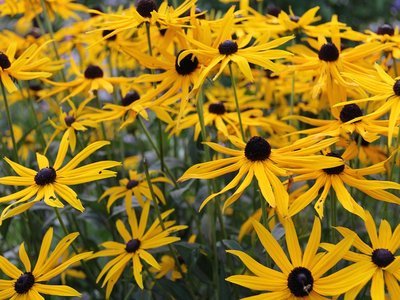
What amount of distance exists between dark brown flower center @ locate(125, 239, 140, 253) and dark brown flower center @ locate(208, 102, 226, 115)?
367mm

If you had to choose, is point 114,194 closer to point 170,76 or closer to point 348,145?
point 170,76

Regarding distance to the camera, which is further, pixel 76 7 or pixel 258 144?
pixel 76 7

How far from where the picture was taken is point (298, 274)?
0.88m

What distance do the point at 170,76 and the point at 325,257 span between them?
450mm

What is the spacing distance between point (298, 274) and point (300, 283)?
2cm

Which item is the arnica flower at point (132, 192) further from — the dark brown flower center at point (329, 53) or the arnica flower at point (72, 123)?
the dark brown flower center at point (329, 53)

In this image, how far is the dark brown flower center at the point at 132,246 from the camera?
117cm

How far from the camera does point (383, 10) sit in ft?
14.5

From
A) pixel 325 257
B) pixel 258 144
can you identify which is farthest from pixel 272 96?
pixel 325 257

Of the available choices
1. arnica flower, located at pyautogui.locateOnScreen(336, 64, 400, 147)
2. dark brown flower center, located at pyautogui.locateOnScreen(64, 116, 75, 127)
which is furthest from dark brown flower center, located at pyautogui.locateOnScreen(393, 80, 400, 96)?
dark brown flower center, located at pyautogui.locateOnScreen(64, 116, 75, 127)

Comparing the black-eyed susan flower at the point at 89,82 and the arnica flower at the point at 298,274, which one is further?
the black-eyed susan flower at the point at 89,82

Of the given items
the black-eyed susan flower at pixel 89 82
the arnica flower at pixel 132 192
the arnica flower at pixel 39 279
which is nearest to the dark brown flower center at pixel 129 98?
the black-eyed susan flower at pixel 89 82

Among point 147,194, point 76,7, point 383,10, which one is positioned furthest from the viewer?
point 383,10

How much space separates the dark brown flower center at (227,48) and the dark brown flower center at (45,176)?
0.34 meters
